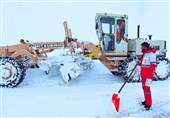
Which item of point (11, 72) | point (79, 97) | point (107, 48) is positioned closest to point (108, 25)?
point (107, 48)

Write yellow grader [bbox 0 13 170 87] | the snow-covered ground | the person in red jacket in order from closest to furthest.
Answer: the snow-covered ground
the person in red jacket
yellow grader [bbox 0 13 170 87]

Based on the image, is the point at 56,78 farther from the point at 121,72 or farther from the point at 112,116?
the point at 112,116

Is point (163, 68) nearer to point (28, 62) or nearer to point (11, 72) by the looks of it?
point (28, 62)

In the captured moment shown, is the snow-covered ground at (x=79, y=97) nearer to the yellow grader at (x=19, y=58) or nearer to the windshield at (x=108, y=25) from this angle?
the yellow grader at (x=19, y=58)

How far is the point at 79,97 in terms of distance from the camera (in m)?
11.1

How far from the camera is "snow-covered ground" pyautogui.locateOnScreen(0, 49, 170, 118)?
9047 millimetres

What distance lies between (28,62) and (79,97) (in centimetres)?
420

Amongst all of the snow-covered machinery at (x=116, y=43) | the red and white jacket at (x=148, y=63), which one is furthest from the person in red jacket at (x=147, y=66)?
the snow-covered machinery at (x=116, y=43)

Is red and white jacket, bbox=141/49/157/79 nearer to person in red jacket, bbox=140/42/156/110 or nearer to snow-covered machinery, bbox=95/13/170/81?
person in red jacket, bbox=140/42/156/110

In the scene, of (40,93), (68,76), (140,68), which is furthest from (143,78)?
(68,76)

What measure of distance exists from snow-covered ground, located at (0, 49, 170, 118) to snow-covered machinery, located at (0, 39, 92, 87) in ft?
0.96

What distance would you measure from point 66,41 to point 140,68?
5522 millimetres

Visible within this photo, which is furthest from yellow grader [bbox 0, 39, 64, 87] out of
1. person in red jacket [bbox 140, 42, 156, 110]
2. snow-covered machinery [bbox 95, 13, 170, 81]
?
person in red jacket [bbox 140, 42, 156, 110]

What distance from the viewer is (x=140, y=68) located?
9.77 meters
